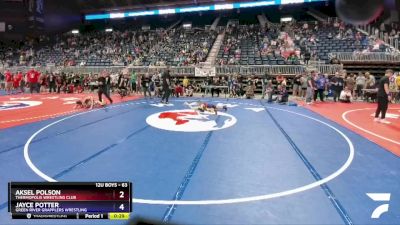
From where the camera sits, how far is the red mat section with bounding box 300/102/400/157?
7289 mm

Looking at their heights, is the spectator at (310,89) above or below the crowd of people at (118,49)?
below

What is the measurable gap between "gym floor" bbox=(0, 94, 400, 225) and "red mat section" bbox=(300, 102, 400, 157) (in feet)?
0.12

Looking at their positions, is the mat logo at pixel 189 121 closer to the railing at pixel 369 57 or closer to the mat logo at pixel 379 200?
the mat logo at pixel 379 200

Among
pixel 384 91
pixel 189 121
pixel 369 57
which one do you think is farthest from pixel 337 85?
pixel 189 121

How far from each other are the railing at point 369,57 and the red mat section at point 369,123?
789cm

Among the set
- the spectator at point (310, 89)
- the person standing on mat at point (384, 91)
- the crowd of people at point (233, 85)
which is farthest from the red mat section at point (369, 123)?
the crowd of people at point (233, 85)

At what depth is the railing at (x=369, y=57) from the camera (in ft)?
64.4

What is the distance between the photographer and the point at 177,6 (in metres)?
33.7

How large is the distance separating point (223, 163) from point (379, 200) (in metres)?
2.56

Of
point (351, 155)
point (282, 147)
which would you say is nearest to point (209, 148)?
point (282, 147)

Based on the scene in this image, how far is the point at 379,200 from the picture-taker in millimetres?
4035

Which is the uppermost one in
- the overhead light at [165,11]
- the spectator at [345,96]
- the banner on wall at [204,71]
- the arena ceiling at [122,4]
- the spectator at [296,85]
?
the arena ceiling at [122,4]

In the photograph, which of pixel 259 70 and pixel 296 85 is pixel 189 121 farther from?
pixel 259 70

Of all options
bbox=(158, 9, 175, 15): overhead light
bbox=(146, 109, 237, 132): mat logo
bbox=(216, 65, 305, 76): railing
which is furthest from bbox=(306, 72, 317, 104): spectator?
bbox=(158, 9, 175, 15): overhead light
